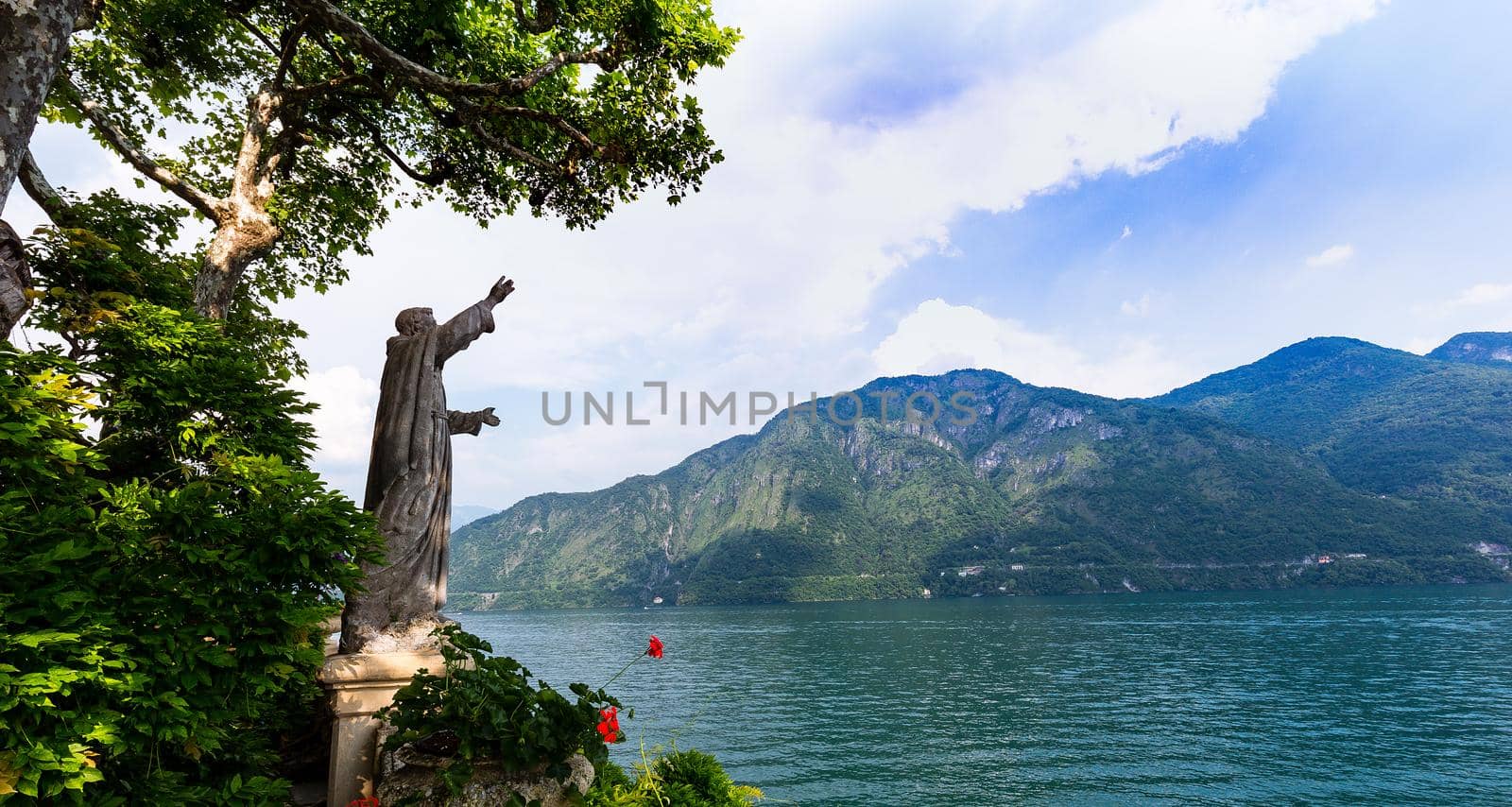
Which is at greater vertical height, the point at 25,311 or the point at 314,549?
the point at 25,311

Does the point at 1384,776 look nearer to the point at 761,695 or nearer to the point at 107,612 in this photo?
the point at 761,695

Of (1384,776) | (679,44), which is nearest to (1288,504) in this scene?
(1384,776)

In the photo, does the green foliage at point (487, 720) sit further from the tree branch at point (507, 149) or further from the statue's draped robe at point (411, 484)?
the tree branch at point (507, 149)

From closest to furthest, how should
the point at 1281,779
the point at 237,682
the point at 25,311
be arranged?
the point at 237,682
the point at 25,311
the point at 1281,779

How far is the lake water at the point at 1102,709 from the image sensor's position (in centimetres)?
2145

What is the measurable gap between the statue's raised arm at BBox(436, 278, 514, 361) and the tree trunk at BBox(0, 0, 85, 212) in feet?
7.70

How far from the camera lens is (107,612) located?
3.01 m

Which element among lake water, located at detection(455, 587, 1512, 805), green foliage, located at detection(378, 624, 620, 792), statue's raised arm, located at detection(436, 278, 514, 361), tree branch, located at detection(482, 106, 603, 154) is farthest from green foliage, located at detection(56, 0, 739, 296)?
lake water, located at detection(455, 587, 1512, 805)

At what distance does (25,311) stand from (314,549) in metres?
2.76

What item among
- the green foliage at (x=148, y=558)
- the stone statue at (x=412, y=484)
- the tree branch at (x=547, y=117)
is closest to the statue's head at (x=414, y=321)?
the stone statue at (x=412, y=484)

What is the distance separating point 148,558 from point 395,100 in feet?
24.6

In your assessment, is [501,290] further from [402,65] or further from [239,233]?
[239,233]

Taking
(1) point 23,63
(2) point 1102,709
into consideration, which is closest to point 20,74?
(1) point 23,63

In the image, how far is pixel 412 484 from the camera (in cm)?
473
